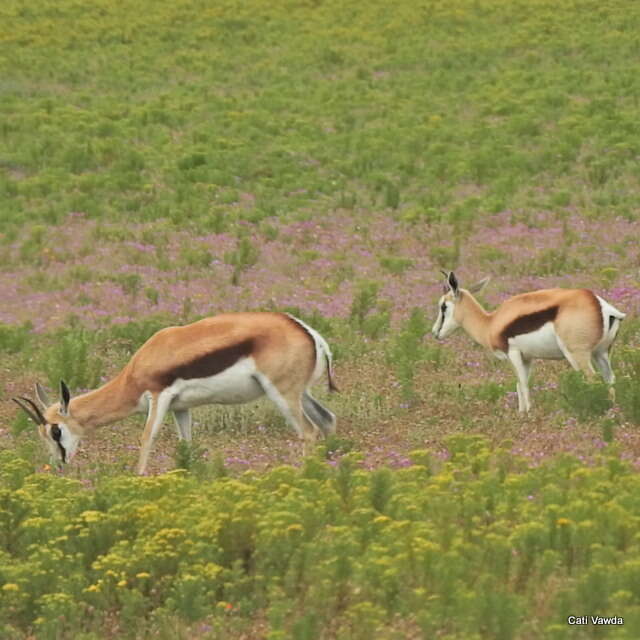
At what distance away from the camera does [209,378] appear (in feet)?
41.7

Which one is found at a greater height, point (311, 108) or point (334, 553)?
point (334, 553)

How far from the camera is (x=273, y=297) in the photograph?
20.9 m

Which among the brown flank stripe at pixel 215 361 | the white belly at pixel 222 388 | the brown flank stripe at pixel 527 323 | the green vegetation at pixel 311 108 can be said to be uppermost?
the brown flank stripe at pixel 215 361

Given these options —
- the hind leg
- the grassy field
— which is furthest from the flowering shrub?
the hind leg

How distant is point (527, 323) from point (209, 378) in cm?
339

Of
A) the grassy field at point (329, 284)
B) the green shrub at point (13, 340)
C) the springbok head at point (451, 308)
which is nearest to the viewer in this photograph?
the grassy field at point (329, 284)

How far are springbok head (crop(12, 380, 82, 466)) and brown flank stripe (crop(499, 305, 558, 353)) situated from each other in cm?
434

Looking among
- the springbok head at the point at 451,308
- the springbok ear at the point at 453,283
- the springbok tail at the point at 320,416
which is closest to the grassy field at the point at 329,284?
the springbok tail at the point at 320,416

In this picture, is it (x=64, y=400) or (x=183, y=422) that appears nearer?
(x=64, y=400)

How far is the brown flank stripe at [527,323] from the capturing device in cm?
1398

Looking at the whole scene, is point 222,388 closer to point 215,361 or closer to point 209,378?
point 209,378

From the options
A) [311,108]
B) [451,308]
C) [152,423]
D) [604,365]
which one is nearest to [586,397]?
[604,365]

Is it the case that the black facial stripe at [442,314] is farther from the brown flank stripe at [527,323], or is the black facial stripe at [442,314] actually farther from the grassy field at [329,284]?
the brown flank stripe at [527,323]

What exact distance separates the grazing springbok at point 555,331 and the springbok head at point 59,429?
14.0 feet
